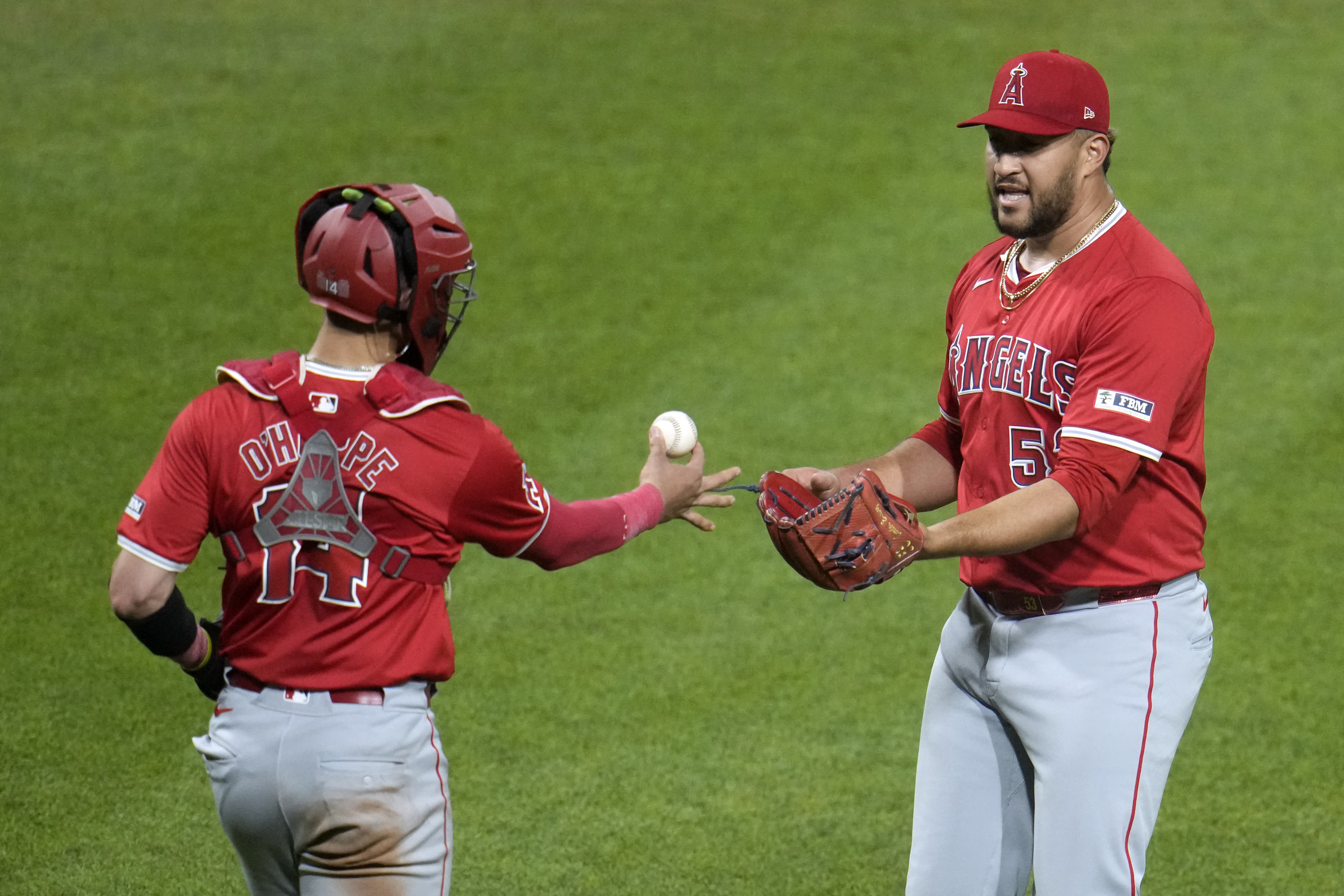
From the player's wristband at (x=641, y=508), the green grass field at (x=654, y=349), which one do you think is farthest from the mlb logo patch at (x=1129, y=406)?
the green grass field at (x=654, y=349)

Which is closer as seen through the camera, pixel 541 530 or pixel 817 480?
pixel 541 530

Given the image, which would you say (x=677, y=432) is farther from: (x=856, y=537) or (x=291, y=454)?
(x=291, y=454)

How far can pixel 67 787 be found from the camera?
4.91 meters

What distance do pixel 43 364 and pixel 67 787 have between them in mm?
3139

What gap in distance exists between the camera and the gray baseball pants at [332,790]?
9.29 feet

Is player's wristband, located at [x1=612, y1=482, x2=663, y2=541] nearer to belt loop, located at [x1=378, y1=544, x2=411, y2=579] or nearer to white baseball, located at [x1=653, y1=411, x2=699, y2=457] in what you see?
white baseball, located at [x1=653, y1=411, x2=699, y2=457]

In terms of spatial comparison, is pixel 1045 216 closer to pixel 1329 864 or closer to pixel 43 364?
pixel 1329 864

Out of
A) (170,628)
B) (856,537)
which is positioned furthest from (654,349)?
Answer: (170,628)

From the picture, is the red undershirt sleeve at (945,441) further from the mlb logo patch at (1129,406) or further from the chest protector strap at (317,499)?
the chest protector strap at (317,499)

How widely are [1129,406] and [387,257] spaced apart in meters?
1.44

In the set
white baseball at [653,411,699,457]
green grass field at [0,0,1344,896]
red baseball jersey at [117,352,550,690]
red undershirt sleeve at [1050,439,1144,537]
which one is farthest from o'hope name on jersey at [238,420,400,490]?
green grass field at [0,0,1344,896]

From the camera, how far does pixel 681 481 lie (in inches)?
139

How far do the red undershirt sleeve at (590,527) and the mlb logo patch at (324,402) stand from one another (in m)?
0.48

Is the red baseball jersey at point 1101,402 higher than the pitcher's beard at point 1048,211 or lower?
lower
